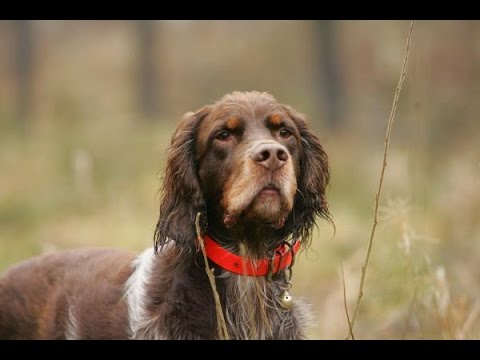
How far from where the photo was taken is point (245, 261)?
5.08m

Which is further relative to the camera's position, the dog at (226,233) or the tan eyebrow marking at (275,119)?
the tan eyebrow marking at (275,119)

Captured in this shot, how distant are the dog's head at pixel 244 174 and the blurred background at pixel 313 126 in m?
0.54

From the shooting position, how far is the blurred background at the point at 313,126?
7.58 meters

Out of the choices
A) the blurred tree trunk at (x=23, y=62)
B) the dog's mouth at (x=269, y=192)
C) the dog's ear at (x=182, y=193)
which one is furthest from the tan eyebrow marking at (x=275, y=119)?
the blurred tree trunk at (x=23, y=62)

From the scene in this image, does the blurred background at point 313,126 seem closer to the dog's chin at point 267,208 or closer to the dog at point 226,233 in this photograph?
the dog at point 226,233

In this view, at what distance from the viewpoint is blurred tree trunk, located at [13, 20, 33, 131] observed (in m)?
22.5

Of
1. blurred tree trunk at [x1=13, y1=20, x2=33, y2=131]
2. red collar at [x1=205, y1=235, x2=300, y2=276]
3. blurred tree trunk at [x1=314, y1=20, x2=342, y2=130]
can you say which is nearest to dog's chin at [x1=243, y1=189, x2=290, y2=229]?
red collar at [x1=205, y1=235, x2=300, y2=276]

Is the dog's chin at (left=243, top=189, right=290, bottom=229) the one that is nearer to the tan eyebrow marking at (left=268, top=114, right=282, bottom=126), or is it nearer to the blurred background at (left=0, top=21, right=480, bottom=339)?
the tan eyebrow marking at (left=268, top=114, right=282, bottom=126)

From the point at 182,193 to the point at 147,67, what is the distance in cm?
1846

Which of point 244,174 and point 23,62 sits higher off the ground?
point 244,174

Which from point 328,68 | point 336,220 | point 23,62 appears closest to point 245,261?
point 336,220

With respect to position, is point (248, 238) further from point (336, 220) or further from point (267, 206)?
point (336, 220)
